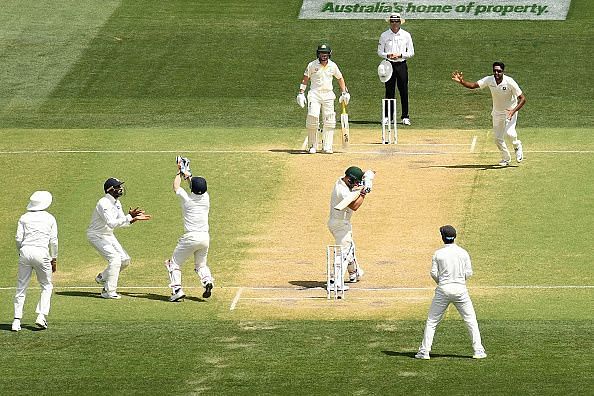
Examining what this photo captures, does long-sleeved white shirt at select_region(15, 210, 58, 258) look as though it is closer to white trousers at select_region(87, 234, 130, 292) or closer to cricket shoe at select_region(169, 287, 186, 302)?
white trousers at select_region(87, 234, 130, 292)

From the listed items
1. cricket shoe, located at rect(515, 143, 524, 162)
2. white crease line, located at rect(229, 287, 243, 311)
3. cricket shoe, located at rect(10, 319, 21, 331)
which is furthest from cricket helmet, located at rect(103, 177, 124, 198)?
cricket shoe, located at rect(515, 143, 524, 162)

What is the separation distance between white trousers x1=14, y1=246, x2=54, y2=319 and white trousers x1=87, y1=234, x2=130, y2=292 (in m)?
1.80

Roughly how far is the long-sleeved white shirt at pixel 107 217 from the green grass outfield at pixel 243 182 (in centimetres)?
120

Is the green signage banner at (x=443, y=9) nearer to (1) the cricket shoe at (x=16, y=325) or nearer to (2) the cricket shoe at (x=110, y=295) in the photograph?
(2) the cricket shoe at (x=110, y=295)

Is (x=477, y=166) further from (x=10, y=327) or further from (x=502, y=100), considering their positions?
(x=10, y=327)

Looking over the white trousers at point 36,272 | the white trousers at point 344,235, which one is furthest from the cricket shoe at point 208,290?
the white trousers at point 36,272

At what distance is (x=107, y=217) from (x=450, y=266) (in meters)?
6.45

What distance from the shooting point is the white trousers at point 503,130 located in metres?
34.0

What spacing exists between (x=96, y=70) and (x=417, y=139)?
34.6 feet

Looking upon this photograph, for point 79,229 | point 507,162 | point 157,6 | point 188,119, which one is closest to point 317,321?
point 79,229

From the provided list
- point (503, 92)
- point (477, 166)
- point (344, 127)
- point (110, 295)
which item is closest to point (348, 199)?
point (110, 295)

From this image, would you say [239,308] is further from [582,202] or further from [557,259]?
[582,202]

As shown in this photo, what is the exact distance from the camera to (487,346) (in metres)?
23.6

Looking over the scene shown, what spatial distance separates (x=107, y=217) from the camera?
86.4 ft
